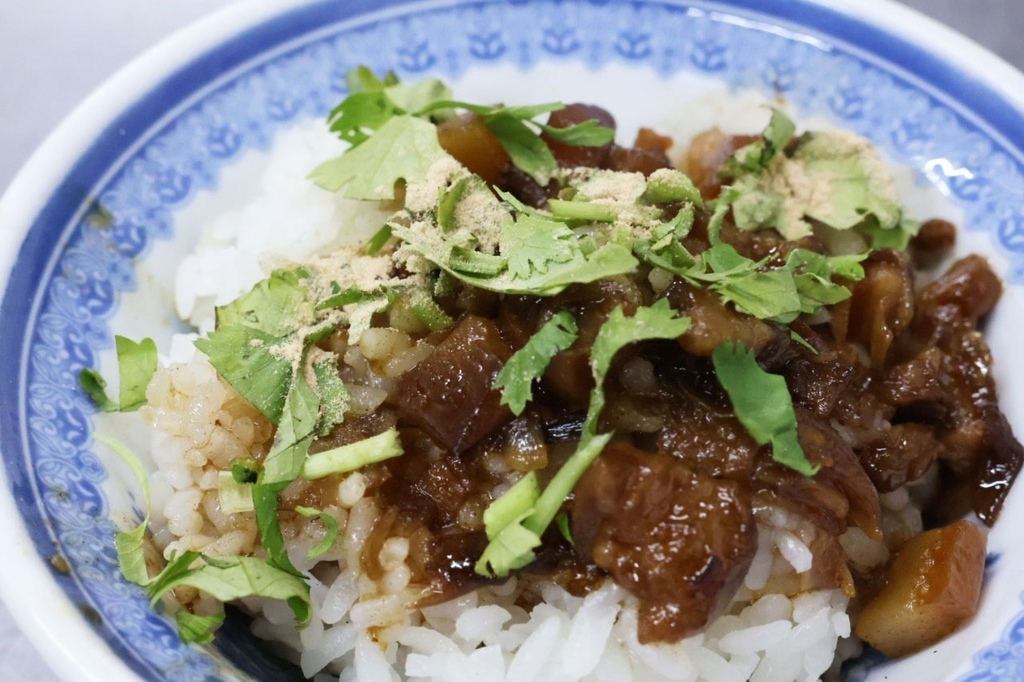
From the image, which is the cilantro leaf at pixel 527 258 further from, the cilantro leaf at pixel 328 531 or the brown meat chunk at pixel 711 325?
the cilantro leaf at pixel 328 531

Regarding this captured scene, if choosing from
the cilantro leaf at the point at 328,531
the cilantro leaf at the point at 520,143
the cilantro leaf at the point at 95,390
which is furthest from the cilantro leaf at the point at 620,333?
the cilantro leaf at the point at 95,390

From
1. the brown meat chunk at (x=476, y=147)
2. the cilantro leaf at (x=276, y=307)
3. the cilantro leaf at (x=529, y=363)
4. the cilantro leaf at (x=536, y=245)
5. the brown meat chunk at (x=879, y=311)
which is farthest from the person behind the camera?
the brown meat chunk at (x=476, y=147)

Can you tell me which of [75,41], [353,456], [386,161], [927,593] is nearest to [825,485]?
[927,593]

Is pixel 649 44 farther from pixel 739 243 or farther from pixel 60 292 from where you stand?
pixel 60 292

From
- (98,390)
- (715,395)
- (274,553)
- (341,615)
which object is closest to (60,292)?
(98,390)

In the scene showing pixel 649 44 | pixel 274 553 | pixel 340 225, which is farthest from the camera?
pixel 649 44

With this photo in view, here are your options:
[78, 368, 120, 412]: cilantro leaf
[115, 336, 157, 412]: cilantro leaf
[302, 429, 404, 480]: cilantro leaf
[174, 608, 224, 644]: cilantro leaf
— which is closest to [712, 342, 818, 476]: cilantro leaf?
[302, 429, 404, 480]: cilantro leaf
